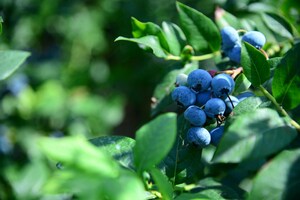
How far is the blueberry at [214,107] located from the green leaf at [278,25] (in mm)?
488

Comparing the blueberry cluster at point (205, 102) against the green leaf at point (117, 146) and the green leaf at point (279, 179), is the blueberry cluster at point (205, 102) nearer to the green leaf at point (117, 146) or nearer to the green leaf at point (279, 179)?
the green leaf at point (117, 146)

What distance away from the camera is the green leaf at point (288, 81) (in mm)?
906

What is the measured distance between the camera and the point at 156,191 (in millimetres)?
930

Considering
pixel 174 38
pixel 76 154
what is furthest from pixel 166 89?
pixel 76 154

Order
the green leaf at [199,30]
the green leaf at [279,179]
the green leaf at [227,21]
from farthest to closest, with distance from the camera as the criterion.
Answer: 1. the green leaf at [227,21]
2. the green leaf at [199,30]
3. the green leaf at [279,179]

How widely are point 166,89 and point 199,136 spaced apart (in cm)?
34

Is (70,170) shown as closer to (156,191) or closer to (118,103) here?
(156,191)

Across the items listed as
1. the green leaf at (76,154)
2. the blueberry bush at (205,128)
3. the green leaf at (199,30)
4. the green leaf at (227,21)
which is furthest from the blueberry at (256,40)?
the green leaf at (76,154)

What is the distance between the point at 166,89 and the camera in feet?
4.28

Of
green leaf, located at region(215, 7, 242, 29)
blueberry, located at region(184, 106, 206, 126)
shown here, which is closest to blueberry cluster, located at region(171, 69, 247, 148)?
blueberry, located at region(184, 106, 206, 126)

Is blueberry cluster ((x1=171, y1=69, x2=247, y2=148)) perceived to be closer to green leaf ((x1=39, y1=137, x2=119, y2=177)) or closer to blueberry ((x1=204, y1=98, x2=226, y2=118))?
blueberry ((x1=204, y1=98, x2=226, y2=118))

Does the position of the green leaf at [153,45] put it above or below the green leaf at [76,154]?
below

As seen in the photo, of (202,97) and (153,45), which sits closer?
(202,97)

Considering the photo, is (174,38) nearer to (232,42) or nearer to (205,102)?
(232,42)
